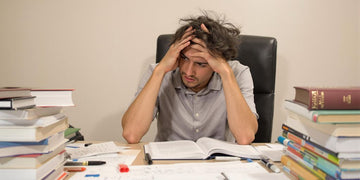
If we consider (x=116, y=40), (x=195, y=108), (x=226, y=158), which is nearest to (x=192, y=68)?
(x=195, y=108)

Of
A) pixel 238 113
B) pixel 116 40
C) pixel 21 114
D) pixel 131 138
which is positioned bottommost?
pixel 131 138

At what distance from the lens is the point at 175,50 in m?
1.39

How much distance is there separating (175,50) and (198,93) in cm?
Result: 27

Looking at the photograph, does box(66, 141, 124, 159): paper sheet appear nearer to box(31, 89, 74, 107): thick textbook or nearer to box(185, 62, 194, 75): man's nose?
box(31, 89, 74, 107): thick textbook

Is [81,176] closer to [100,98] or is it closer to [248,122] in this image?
[248,122]

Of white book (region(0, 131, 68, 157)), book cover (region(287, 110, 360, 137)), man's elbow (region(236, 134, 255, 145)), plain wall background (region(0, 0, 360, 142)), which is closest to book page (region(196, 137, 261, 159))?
man's elbow (region(236, 134, 255, 145))

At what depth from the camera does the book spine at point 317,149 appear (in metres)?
0.61

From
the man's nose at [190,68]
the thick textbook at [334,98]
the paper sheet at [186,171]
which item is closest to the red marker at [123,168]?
the paper sheet at [186,171]

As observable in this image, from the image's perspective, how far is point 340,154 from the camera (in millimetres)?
590

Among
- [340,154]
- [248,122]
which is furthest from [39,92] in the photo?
[248,122]

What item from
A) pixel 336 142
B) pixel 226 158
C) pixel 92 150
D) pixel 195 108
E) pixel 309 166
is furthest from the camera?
pixel 195 108

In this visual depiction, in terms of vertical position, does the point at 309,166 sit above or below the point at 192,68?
below

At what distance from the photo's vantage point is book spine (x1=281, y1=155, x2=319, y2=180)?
2.29ft

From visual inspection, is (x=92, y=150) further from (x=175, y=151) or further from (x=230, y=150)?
(x=230, y=150)
